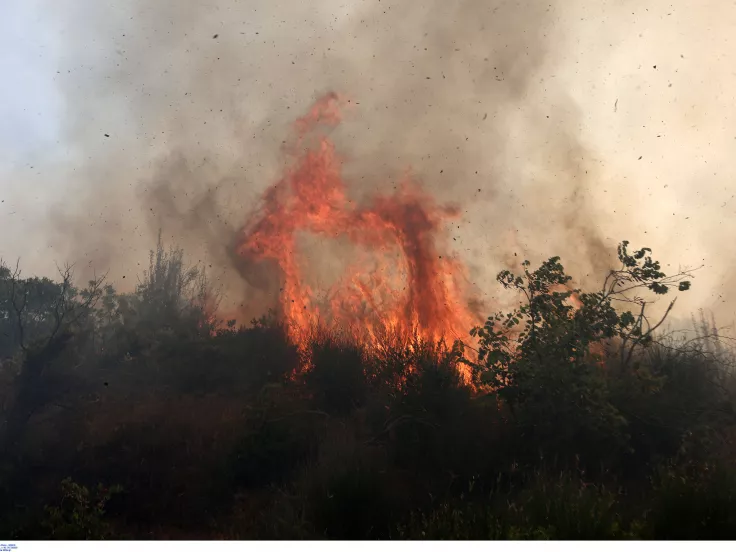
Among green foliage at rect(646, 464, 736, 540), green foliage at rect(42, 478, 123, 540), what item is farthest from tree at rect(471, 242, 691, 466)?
green foliage at rect(42, 478, 123, 540)

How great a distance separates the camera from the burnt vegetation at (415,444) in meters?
6.50

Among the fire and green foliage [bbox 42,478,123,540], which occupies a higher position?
the fire

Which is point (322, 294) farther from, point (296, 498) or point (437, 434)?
point (296, 498)

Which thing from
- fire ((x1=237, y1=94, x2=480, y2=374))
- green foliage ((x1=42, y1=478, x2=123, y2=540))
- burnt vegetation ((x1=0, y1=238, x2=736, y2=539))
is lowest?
green foliage ((x1=42, y1=478, x2=123, y2=540))

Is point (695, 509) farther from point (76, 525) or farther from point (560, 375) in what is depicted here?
point (76, 525)

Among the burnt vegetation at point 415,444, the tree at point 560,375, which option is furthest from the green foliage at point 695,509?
the tree at point 560,375

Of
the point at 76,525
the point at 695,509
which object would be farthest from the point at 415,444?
the point at 76,525

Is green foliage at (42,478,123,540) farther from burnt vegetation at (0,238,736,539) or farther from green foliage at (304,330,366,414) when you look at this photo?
green foliage at (304,330,366,414)

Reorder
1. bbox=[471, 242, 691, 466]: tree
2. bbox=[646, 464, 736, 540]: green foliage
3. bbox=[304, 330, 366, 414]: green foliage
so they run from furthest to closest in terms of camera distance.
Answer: bbox=[304, 330, 366, 414]: green foliage → bbox=[471, 242, 691, 466]: tree → bbox=[646, 464, 736, 540]: green foliage

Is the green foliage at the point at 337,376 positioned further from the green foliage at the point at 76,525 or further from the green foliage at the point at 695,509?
the green foliage at the point at 695,509

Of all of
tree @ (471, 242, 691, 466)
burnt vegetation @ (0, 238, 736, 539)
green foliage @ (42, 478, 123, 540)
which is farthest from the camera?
tree @ (471, 242, 691, 466)

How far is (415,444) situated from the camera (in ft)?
30.6

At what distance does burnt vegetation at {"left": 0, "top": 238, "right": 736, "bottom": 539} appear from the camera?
21.3 feet

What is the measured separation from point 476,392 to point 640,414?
351 cm
